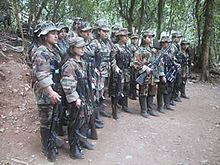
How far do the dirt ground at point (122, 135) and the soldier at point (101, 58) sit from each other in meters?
0.87

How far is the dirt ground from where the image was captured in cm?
353

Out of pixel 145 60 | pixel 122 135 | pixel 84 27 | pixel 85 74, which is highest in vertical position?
pixel 84 27

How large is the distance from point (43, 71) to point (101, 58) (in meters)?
2.05

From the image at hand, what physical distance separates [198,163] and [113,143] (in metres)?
1.48

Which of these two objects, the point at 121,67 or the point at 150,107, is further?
the point at 150,107

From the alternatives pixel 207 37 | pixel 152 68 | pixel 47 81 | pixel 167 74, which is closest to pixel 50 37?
pixel 47 81

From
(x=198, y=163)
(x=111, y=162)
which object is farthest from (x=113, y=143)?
(x=198, y=163)

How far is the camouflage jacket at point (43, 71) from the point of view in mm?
2971

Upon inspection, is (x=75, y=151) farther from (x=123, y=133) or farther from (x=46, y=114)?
(x=123, y=133)

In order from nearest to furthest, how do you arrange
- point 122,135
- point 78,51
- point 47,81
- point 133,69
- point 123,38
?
1. point 47,81
2. point 78,51
3. point 122,135
4. point 123,38
5. point 133,69

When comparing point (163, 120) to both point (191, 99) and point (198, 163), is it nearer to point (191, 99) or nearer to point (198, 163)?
point (198, 163)

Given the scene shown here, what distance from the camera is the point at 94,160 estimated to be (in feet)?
11.4

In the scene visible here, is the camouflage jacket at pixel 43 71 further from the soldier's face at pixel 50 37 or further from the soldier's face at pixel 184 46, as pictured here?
the soldier's face at pixel 184 46

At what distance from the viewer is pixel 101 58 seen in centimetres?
487
